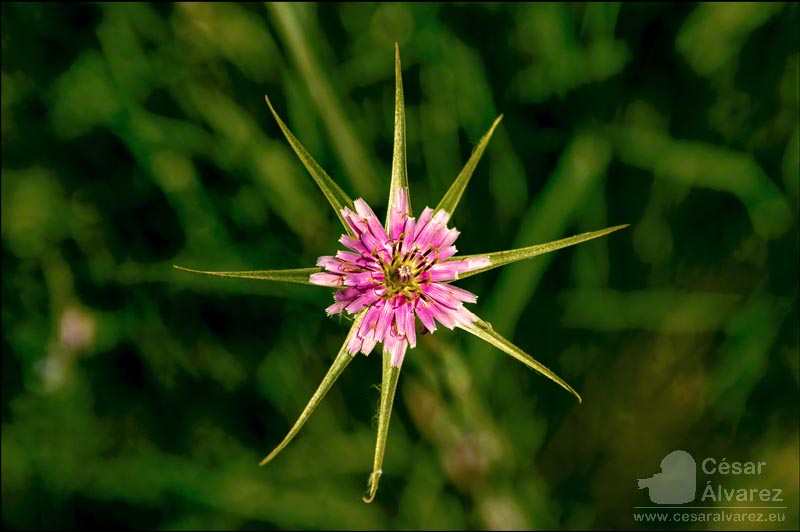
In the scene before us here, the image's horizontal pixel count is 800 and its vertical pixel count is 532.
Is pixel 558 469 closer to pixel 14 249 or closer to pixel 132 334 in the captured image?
pixel 132 334

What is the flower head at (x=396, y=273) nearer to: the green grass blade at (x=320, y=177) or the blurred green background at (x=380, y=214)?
the green grass blade at (x=320, y=177)

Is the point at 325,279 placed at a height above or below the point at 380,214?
below

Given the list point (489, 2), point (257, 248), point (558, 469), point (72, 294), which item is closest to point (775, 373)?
point (558, 469)

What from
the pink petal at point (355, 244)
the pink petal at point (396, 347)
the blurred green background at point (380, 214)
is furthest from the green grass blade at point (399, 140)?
the blurred green background at point (380, 214)

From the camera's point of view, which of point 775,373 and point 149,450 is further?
point 149,450

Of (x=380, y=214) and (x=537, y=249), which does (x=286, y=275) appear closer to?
(x=537, y=249)

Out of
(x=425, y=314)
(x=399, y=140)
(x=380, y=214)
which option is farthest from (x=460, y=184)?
(x=380, y=214)
